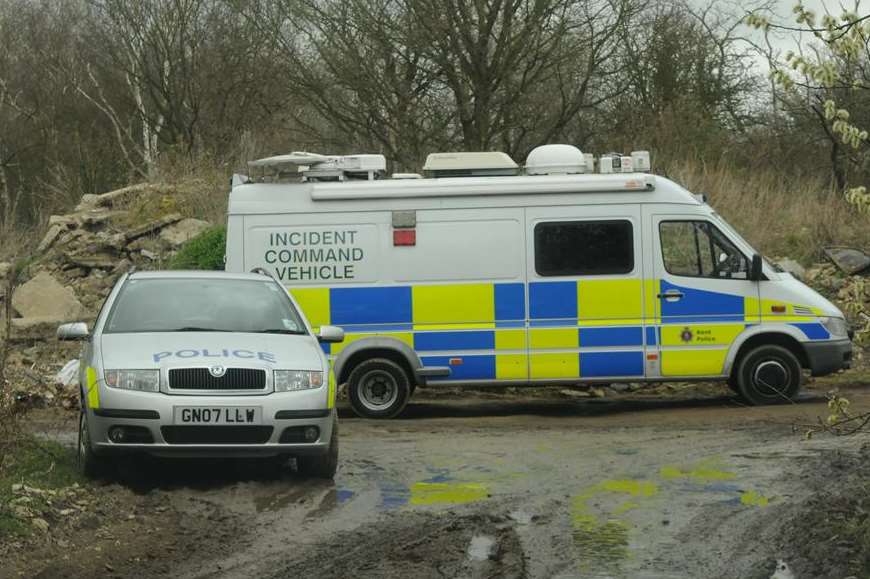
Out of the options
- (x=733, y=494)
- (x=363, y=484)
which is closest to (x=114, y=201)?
(x=363, y=484)

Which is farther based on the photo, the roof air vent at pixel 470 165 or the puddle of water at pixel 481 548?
the roof air vent at pixel 470 165

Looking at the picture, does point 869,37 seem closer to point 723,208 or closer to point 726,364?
point 726,364

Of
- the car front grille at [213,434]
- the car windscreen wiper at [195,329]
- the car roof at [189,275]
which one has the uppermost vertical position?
the car roof at [189,275]

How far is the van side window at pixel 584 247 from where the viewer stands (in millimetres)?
14180

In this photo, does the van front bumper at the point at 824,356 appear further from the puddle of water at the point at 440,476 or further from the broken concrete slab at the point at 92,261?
the broken concrete slab at the point at 92,261

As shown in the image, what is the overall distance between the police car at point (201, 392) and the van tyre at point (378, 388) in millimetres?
4056

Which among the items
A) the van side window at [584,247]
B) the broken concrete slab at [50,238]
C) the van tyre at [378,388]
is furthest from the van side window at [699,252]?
the broken concrete slab at [50,238]

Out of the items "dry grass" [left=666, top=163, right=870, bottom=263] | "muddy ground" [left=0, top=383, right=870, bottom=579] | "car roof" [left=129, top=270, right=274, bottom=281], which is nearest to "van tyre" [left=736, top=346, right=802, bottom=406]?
"muddy ground" [left=0, top=383, right=870, bottom=579]

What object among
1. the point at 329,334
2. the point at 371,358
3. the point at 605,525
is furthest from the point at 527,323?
the point at 605,525

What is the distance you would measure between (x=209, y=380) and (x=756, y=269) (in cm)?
714

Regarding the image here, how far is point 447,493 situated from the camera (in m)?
9.08

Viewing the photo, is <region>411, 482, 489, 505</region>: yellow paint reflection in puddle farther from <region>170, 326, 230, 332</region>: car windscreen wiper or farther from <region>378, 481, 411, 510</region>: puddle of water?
<region>170, 326, 230, 332</region>: car windscreen wiper

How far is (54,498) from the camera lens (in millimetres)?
8328

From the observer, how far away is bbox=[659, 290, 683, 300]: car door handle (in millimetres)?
14156
